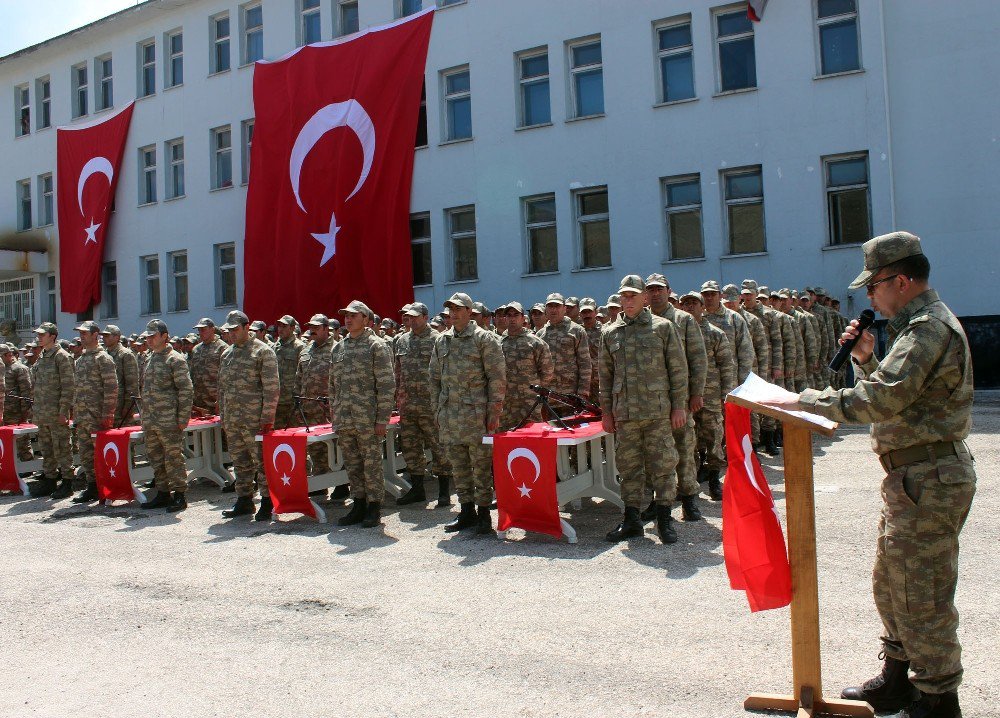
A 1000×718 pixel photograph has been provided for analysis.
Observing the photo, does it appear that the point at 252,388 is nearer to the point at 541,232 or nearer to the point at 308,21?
the point at 541,232

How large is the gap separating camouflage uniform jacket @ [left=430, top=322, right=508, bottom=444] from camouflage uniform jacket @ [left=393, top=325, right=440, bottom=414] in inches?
64.1

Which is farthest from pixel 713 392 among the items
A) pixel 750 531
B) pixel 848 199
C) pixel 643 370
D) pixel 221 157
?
pixel 221 157

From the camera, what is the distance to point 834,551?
613 cm

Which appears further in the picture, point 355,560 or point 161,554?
point 161,554

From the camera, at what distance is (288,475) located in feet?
27.9

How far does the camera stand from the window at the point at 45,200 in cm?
2970

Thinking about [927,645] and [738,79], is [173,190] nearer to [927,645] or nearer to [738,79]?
[738,79]

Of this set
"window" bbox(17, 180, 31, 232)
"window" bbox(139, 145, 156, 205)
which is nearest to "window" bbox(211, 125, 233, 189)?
"window" bbox(139, 145, 156, 205)

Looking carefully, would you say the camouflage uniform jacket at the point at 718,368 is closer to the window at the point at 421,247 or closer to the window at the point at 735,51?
the window at the point at 735,51

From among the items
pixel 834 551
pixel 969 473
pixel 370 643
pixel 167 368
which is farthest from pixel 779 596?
pixel 167 368

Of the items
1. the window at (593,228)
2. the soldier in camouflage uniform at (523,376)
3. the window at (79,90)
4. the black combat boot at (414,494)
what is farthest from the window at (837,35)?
the window at (79,90)

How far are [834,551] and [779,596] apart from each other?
275cm

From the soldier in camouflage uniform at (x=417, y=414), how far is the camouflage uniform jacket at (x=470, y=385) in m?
1.53

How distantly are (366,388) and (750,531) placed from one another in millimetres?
5211
